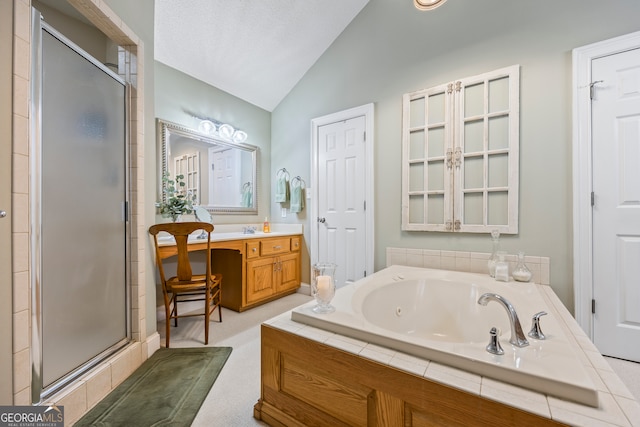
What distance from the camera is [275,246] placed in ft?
9.85

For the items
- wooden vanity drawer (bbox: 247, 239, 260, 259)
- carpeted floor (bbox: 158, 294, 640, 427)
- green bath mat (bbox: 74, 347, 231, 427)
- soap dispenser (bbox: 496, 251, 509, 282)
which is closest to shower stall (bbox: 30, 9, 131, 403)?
green bath mat (bbox: 74, 347, 231, 427)

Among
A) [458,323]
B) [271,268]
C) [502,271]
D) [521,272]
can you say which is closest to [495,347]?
[458,323]

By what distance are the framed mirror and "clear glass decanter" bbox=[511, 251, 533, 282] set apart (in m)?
2.84

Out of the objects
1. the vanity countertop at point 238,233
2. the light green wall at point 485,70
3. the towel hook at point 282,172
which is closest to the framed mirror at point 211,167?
the vanity countertop at point 238,233

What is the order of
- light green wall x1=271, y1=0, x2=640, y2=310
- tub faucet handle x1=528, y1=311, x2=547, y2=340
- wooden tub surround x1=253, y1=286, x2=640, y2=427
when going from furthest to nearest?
light green wall x1=271, y1=0, x2=640, y2=310
tub faucet handle x1=528, y1=311, x2=547, y2=340
wooden tub surround x1=253, y1=286, x2=640, y2=427

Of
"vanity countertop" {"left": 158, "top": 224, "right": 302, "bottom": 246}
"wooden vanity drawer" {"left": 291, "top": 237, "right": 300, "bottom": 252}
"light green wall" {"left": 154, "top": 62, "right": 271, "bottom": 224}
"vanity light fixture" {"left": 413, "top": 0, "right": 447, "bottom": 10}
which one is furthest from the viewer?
"wooden vanity drawer" {"left": 291, "top": 237, "right": 300, "bottom": 252}

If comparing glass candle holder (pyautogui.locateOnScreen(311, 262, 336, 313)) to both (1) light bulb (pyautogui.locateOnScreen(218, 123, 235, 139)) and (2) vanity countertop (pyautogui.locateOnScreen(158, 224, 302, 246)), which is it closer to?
(2) vanity countertop (pyautogui.locateOnScreen(158, 224, 302, 246))

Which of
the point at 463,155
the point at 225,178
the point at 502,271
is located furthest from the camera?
the point at 225,178

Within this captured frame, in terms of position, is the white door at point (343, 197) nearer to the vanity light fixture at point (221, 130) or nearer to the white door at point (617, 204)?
the vanity light fixture at point (221, 130)

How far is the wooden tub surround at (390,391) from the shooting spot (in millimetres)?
736

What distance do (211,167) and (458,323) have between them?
9.40 ft

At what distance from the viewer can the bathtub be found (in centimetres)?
82

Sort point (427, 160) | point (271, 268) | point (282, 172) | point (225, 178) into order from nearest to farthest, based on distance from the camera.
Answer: point (427, 160), point (271, 268), point (225, 178), point (282, 172)

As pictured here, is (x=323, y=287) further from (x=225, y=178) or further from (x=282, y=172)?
(x=282, y=172)
